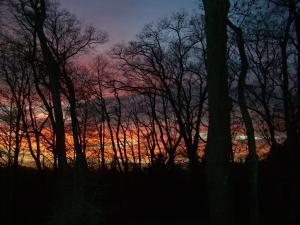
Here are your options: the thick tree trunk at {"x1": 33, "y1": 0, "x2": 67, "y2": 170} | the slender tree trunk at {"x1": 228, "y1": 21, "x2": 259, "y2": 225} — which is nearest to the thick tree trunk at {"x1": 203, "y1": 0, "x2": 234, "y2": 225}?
the slender tree trunk at {"x1": 228, "y1": 21, "x2": 259, "y2": 225}

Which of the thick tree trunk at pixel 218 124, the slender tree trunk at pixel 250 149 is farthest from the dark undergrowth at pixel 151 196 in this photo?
the thick tree trunk at pixel 218 124

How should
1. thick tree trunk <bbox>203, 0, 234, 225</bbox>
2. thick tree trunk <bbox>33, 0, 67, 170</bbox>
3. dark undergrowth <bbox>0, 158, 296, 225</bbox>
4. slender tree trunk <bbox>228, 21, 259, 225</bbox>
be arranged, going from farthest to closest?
1. dark undergrowth <bbox>0, 158, 296, 225</bbox>
2. thick tree trunk <bbox>33, 0, 67, 170</bbox>
3. slender tree trunk <bbox>228, 21, 259, 225</bbox>
4. thick tree trunk <bbox>203, 0, 234, 225</bbox>

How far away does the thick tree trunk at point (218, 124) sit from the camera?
8.25 m

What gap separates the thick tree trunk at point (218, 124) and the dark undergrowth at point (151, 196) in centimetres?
1075

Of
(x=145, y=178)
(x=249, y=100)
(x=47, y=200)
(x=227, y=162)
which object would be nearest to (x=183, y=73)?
(x=249, y=100)

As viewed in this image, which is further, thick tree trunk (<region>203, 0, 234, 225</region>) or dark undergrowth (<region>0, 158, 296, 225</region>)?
dark undergrowth (<region>0, 158, 296, 225</region>)

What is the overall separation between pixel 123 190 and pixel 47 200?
447 cm

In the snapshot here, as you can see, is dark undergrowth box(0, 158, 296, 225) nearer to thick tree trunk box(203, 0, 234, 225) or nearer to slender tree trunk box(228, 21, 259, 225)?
slender tree trunk box(228, 21, 259, 225)

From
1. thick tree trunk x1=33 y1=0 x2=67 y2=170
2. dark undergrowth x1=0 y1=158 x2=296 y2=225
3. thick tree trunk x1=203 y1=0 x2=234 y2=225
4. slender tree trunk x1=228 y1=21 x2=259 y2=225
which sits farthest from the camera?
dark undergrowth x1=0 y1=158 x2=296 y2=225

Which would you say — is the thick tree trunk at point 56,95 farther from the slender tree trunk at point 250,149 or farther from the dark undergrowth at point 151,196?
the slender tree trunk at point 250,149

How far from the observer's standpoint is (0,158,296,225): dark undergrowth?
65.3ft

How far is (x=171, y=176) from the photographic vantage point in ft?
76.9

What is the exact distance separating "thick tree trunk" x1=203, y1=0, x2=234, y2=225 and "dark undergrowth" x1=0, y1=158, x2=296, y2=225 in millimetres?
10751

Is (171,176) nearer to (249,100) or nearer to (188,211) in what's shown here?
(188,211)
